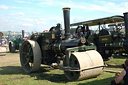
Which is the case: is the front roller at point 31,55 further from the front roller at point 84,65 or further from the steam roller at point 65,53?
the front roller at point 84,65

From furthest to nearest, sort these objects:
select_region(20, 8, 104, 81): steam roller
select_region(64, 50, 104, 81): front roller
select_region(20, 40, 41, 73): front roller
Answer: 1. select_region(20, 40, 41, 73): front roller
2. select_region(20, 8, 104, 81): steam roller
3. select_region(64, 50, 104, 81): front roller

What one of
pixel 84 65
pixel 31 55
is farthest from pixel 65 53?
pixel 31 55

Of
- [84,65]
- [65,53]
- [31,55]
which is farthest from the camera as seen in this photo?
[31,55]

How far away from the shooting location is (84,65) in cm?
529

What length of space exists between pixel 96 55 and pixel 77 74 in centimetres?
87

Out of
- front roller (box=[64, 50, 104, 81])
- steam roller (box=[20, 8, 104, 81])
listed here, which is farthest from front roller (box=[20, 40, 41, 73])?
front roller (box=[64, 50, 104, 81])

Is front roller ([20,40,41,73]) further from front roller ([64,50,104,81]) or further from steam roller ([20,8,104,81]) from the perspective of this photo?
front roller ([64,50,104,81])

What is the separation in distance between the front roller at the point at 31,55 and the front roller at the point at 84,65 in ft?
5.67

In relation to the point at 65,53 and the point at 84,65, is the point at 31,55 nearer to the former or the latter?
the point at 65,53

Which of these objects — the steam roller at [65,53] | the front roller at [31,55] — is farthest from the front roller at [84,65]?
the front roller at [31,55]

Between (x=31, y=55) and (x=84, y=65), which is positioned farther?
(x=31, y=55)

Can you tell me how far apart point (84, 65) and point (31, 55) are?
115 inches

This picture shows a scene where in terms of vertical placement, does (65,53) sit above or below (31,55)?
above

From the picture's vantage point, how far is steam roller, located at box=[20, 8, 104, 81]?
5422 mm
